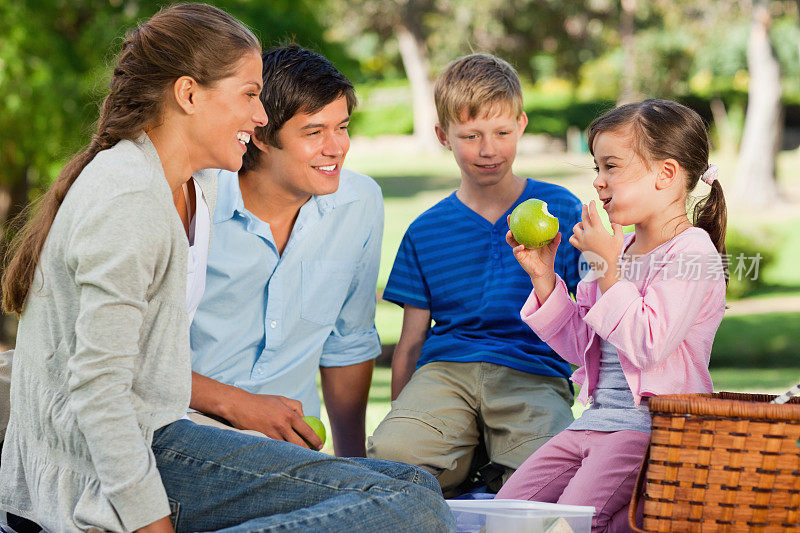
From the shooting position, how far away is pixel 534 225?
3479 millimetres

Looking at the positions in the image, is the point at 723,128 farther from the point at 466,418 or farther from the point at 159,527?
the point at 159,527

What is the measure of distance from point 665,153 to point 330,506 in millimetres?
1803

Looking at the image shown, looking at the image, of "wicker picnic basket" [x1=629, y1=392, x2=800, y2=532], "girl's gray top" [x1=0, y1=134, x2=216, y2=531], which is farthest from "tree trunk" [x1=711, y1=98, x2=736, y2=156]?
"girl's gray top" [x1=0, y1=134, x2=216, y2=531]

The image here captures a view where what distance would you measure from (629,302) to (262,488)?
1.38 metres

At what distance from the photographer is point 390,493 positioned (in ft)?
9.32

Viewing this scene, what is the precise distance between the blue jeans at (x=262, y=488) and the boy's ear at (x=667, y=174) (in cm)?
150

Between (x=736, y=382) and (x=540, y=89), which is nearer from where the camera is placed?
(x=736, y=382)

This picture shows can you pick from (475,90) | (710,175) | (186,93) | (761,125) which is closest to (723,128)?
(761,125)

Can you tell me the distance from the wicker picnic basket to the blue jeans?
71cm

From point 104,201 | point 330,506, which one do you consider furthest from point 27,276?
point 330,506

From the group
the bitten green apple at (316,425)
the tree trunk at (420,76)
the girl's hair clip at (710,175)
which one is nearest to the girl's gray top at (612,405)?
the girl's hair clip at (710,175)

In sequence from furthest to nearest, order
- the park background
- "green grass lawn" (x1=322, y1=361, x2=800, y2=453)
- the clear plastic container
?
the park background
"green grass lawn" (x1=322, y1=361, x2=800, y2=453)
the clear plastic container

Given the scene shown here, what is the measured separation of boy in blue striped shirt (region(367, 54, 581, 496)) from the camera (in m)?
3.98

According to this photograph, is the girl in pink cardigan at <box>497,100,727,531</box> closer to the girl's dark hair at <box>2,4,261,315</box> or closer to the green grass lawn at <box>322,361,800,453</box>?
the girl's dark hair at <box>2,4,261,315</box>
